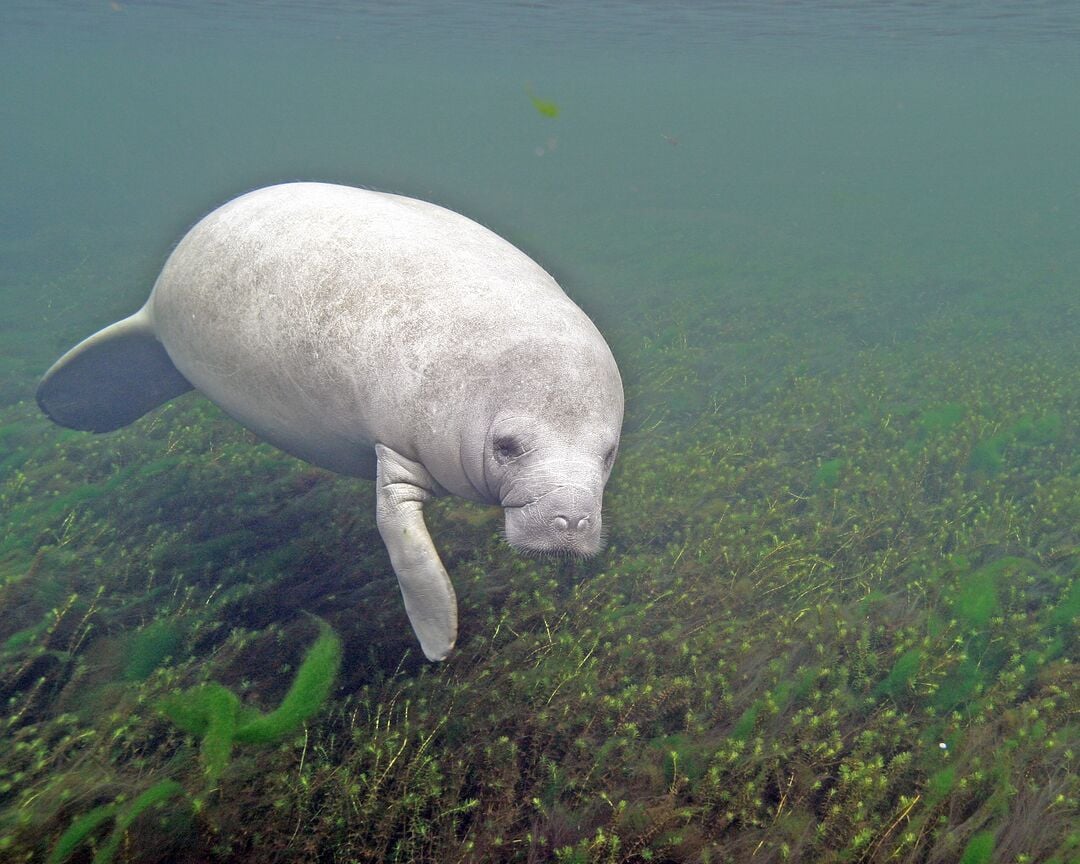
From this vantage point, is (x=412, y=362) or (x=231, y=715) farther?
(x=412, y=362)

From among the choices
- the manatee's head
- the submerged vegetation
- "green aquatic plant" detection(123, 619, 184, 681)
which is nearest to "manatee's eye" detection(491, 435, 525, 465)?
the manatee's head

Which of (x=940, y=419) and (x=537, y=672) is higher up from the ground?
(x=537, y=672)

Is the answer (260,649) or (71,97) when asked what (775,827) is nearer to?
(260,649)

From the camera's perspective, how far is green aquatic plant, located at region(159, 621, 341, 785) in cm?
241

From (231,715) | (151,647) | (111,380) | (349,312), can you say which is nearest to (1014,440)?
(349,312)

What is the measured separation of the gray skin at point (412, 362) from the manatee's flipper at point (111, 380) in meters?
1.01

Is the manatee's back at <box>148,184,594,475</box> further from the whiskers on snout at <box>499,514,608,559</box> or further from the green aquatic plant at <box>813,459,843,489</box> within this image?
the green aquatic plant at <box>813,459,843,489</box>

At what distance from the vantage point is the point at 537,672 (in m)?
3.24

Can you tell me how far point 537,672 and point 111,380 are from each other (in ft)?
12.5

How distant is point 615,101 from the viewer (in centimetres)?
9169

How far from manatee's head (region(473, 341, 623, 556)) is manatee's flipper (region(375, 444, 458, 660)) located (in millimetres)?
398

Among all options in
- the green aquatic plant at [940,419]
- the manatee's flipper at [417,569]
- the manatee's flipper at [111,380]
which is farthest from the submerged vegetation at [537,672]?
the green aquatic plant at [940,419]

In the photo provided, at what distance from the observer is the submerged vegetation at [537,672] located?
2.49m

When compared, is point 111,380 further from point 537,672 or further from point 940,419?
point 940,419
